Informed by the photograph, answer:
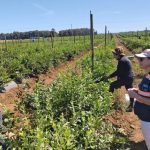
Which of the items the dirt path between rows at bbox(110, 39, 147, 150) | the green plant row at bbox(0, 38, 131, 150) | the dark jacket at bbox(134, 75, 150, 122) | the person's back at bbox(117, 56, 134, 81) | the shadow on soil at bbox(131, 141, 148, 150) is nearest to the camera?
the green plant row at bbox(0, 38, 131, 150)

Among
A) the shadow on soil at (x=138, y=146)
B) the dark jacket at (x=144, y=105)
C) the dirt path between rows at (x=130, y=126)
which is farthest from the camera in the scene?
the dirt path between rows at (x=130, y=126)

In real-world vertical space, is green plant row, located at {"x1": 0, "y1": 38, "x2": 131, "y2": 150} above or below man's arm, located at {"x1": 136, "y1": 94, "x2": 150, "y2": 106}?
below

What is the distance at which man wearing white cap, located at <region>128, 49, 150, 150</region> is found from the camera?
5191 millimetres

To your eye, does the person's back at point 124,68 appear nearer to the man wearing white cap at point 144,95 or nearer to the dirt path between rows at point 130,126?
the dirt path between rows at point 130,126

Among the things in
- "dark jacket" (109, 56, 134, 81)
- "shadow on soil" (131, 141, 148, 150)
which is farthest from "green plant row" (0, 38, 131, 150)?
"dark jacket" (109, 56, 134, 81)

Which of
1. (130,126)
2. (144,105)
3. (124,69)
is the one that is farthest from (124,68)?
(144,105)

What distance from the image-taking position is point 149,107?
5.38 meters

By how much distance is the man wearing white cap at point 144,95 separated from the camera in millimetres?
5191

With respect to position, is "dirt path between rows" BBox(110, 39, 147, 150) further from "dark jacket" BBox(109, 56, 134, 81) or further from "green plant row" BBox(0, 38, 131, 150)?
"dark jacket" BBox(109, 56, 134, 81)

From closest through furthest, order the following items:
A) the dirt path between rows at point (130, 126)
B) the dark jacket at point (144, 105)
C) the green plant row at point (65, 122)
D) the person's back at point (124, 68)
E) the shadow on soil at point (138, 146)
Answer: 1. the green plant row at point (65, 122)
2. the dark jacket at point (144, 105)
3. the shadow on soil at point (138, 146)
4. the dirt path between rows at point (130, 126)
5. the person's back at point (124, 68)

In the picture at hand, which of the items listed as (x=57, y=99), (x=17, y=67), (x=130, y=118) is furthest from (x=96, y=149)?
(x=17, y=67)

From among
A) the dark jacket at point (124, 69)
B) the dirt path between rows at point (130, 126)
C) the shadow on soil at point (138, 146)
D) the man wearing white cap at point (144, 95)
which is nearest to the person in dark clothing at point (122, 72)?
the dark jacket at point (124, 69)

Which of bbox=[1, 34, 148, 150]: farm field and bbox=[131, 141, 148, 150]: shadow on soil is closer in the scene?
bbox=[1, 34, 148, 150]: farm field

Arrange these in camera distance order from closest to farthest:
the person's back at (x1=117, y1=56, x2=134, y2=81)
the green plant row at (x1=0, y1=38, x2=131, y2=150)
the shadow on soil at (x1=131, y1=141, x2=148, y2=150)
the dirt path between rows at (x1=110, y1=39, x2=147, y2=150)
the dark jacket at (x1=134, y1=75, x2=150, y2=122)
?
the green plant row at (x1=0, y1=38, x2=131, y2=150), the dark jacket at (x1=134, y1=75, x2=150, y2=122), the shadow on soil at (x1=131, y1=141, x2=148, y2=150), the dirt path between rows at (x1=110, y1=39, x2=147, y2=150), the person's back at (x1=117, y1=56, x2=134, y2=81)
